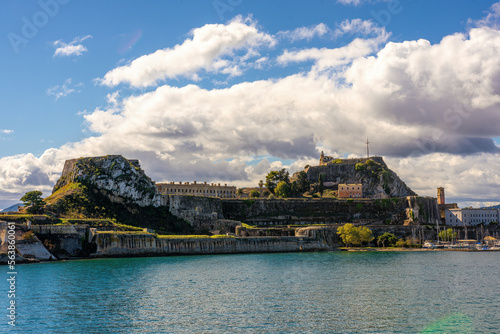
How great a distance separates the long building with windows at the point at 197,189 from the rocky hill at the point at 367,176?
64.7ft

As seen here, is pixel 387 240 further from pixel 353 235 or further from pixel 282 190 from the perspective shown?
pixel 282 190

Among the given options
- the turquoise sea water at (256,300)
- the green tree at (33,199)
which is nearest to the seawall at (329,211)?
the green tree at (33,199)

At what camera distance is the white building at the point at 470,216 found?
359 ft

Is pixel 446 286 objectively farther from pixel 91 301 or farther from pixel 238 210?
pixel 238 210

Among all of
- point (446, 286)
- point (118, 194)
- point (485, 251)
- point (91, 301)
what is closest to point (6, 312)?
point (91, 301)

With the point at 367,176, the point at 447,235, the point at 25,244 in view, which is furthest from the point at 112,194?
the point at 367,176

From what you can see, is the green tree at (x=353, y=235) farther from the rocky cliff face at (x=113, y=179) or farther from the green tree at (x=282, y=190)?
the green tree at (x=282, y=190)

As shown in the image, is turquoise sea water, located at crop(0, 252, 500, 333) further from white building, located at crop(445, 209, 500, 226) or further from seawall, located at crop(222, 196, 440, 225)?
white building, located at crop(445, 209, 500, 226)

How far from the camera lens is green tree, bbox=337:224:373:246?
271 ft

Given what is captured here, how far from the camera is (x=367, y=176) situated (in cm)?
12344

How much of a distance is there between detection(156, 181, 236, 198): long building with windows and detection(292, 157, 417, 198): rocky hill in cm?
1972

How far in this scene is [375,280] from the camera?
4059cm

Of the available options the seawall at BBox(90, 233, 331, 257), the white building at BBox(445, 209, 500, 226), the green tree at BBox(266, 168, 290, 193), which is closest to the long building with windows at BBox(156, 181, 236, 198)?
the green tree at BBox(266, 168, 290, 193)

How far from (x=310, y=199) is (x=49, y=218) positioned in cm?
5757
